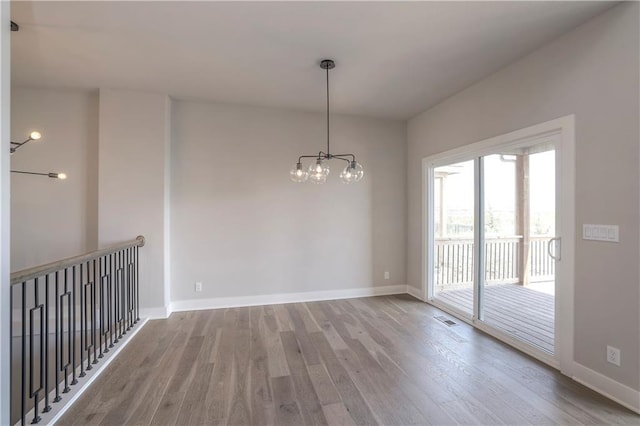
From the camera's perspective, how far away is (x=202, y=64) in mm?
2941

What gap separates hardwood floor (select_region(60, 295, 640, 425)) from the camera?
76.5 inches

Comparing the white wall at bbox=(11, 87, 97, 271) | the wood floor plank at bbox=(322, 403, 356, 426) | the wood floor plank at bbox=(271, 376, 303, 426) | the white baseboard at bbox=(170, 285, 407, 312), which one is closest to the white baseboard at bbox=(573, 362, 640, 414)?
the wood floor plank at bbox=(322, 403, 356, 426)

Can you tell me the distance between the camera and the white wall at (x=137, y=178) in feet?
11.6

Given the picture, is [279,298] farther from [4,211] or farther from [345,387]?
[4,211]

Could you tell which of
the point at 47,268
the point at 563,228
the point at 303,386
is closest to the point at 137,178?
the point at 47,268

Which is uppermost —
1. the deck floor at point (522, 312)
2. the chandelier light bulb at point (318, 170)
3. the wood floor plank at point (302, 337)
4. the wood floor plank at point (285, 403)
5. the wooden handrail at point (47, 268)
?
the chandelier light bulb at point (318, 170)

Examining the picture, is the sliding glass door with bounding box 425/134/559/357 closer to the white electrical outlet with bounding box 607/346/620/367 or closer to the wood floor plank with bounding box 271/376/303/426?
the white electrical outlet with bounding box 607/346/620/367

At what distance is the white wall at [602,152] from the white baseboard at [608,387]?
4cm

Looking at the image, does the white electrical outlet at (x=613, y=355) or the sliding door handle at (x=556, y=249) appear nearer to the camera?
the white electrical outlet at (x=613, y=355)

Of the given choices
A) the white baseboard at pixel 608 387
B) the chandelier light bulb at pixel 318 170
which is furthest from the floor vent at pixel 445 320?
the chandelier light bulb at pixel 318 170

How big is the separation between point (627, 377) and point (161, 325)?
14.0 feet

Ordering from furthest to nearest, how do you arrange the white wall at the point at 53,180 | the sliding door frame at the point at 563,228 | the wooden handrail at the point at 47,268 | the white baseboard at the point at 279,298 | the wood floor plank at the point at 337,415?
the white baseboard at the point at 279,298 < the white wall at the point at 53,180 < the sliding door frame at the point at 563,228 < the wood floor plank at the point at 337,415 < the wooden handrail at the point at 47,268

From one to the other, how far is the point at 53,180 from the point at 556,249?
5428 mm

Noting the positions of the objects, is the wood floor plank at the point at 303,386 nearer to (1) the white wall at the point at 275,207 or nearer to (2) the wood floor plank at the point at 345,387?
(2) the wood floor plank at the point at 345,387
